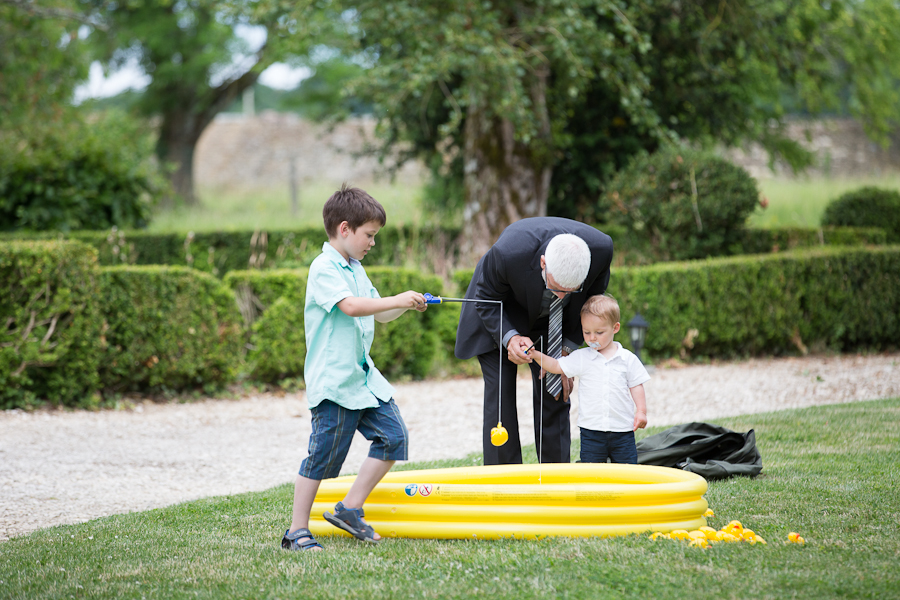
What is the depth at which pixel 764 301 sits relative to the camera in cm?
927

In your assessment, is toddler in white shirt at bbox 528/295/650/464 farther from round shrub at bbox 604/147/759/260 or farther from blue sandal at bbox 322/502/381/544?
round shrub at bbox 604/147/759/260

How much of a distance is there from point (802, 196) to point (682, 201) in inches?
407

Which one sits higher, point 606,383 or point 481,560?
point 606,383

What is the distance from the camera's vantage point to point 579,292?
381cm

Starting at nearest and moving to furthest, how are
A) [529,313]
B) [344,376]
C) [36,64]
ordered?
1. [344,376]
2. [529,313]
3. [36,64]

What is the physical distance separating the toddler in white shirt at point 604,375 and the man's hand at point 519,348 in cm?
6

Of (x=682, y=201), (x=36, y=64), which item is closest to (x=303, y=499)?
(x=682, y=201)

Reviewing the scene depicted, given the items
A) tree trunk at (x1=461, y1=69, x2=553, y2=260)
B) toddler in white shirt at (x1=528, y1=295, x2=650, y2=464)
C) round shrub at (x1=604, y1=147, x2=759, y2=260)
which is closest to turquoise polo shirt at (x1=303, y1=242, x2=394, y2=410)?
toddler in white shirt at (x1=528, y1=295, x2=650, y2=464)

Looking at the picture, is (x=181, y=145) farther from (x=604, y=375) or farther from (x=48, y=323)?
(x=604, y=375)

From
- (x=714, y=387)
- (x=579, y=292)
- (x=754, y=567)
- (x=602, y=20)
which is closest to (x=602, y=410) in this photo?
(x=579, y=292)

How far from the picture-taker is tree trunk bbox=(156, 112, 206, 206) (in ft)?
69.2

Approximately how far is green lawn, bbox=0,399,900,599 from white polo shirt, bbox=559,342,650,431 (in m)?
0.63

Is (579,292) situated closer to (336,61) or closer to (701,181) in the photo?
(701,181)

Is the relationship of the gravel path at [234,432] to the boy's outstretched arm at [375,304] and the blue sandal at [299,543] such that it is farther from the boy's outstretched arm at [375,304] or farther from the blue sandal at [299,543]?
the boy's outstretched arm at [375,304]
